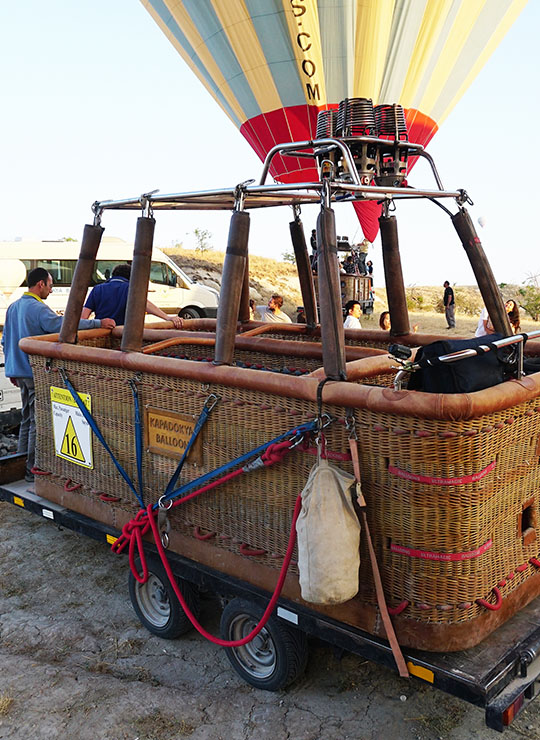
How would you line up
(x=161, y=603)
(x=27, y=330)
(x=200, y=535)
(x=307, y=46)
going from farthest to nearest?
(x=307, y=46) < (x=27, y=330) < (x=161, y=603) < (x=200, y=535)

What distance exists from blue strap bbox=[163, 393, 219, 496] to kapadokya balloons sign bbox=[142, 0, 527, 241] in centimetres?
1032

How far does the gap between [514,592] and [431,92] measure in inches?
556

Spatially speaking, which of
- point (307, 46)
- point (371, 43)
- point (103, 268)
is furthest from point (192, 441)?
point (103, 268)

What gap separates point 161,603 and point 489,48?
48.6 ft

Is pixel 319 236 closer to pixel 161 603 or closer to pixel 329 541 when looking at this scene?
pixel 329 541

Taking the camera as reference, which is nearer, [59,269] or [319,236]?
[319,236]

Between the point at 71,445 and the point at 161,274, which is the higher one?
the point at 161,274

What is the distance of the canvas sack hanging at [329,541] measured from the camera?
→ 116 inches

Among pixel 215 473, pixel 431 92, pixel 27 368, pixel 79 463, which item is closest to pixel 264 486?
pixel 215 473

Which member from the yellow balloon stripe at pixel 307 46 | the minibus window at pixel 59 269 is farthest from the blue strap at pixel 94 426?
the minibus window at pixel 59 269

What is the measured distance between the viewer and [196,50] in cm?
1503

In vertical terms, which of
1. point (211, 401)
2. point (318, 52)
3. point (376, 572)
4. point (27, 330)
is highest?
point (318, 52)

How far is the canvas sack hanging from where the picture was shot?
2945 mm

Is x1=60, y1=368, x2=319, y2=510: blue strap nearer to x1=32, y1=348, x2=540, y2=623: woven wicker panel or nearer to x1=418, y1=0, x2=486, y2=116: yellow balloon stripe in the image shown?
x1=32, y1=348, x2=540, y2=623: woven wicker panel
